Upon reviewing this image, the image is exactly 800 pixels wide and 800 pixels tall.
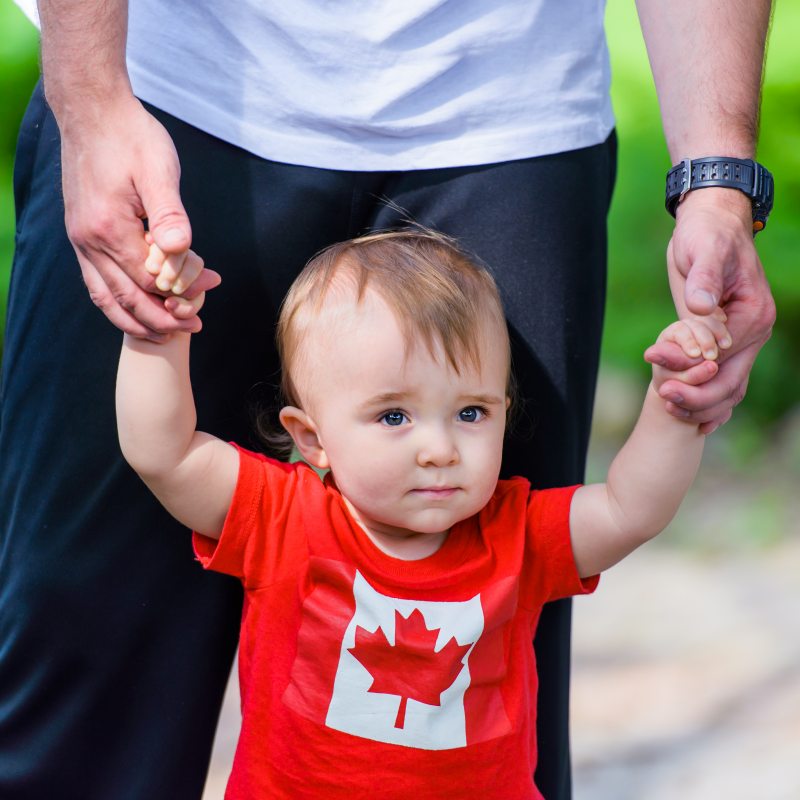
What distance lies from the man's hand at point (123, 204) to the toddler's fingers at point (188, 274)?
0.02 m

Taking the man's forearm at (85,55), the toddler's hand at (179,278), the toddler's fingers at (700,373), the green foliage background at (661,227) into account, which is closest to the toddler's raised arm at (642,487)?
the toddler's fingers at (700,373)

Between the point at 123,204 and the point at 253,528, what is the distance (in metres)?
0.48

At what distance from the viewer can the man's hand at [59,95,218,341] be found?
155cm

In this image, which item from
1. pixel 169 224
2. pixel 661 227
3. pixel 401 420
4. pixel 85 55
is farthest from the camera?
pixel 661 227

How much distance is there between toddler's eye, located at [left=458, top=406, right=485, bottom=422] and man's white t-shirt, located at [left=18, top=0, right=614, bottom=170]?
1.27ft

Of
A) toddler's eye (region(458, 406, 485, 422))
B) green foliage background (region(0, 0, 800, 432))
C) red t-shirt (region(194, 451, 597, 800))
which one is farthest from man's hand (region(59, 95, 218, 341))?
green foliage background (region(0, 0, 800, 432))

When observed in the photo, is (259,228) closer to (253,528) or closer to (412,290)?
(412,290)

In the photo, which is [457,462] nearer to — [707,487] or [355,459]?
[355,459]

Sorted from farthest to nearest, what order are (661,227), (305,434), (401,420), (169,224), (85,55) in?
(661,227), (305,434), (401,420), (85,55), (169,224)

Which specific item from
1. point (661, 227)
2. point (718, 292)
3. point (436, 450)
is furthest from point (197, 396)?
point (661, 227)

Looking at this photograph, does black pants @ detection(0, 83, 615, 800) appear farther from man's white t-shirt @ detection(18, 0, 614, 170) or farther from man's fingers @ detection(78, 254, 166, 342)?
man's fingers @ detection(78, 254, 166, 342)

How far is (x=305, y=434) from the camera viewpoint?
1827 millimetres

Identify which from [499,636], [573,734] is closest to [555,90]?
[499,636]

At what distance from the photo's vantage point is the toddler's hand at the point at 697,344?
5.21ft
